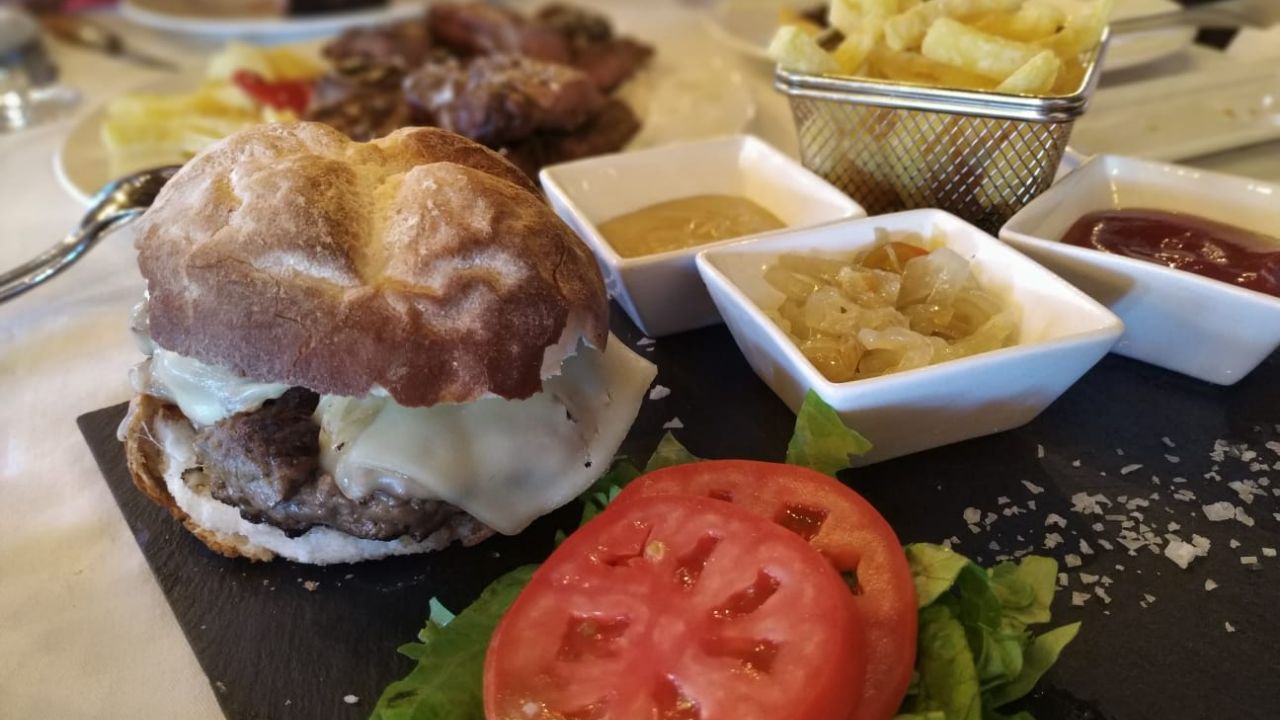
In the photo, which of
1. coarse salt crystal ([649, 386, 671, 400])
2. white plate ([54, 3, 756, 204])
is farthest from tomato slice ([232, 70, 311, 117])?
coarse salt crystal ([649, 386, 671, 400])

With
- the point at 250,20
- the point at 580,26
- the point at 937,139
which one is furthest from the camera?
the point at 250,20

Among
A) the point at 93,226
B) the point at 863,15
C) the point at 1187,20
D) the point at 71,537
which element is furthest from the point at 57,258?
the point at 1187,20

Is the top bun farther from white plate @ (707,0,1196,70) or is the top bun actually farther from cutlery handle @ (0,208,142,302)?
white plate @ (707,0,1196,70)

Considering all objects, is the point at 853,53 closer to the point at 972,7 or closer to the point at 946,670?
the point at 972,7

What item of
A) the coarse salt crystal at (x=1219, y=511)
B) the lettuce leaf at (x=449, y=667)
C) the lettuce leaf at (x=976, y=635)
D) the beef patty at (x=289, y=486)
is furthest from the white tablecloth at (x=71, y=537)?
the coarse salt crystal at (x=1219, y=511)

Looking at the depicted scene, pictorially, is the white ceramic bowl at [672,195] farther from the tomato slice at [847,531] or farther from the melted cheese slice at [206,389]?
the melted cheese slice at [206,389]

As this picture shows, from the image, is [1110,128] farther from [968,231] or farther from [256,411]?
[256,411]
